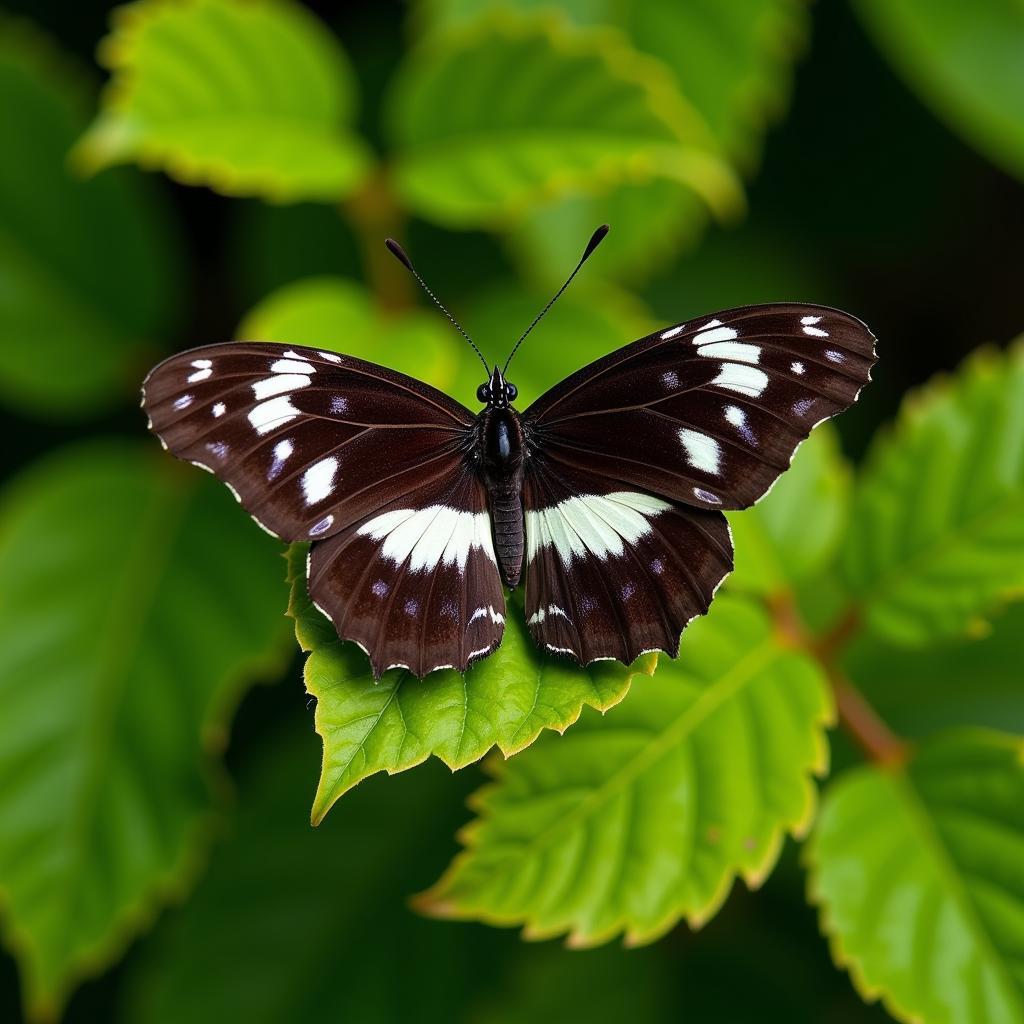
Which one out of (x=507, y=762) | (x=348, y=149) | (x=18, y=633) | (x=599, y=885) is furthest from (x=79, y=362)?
(x=599, y=885)

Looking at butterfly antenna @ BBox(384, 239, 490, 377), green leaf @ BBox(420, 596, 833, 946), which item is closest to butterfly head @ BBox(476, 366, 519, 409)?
butterfly antenna @ BBox(384, 239, 490, 377)

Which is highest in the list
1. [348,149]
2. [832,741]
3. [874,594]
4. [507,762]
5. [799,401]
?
[348,149]

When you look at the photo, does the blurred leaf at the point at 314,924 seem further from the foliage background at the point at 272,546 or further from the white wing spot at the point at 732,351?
the white wing spot at the point at 732,351

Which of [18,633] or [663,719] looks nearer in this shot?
[663,719]

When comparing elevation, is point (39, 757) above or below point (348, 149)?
below

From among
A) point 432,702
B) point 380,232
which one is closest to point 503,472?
point 432,702

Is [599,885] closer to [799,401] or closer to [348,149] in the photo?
[799,401]

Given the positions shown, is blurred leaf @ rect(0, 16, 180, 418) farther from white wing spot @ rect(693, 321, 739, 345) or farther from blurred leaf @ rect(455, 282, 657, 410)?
white wing spot @ rect(693, 321, 739, 345)
